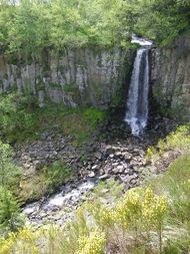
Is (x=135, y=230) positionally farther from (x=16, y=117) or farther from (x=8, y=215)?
(x=16, y=117)

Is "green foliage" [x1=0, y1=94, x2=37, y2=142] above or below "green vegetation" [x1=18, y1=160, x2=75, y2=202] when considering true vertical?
above

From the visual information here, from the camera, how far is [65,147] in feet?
74.5

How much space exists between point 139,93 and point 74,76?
5.00m

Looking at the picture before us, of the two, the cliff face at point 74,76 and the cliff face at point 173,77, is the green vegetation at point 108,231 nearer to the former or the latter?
the cliff face at point 173,77

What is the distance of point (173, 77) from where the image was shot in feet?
73.5

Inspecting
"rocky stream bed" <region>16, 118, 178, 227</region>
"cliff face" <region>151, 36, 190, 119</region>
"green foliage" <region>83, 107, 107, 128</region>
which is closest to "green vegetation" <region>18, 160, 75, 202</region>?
"rocky stream bed" <region>16, 118, 178, 227</region>

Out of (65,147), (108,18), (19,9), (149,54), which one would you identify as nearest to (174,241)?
(65,147)

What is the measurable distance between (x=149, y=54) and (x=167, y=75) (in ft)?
7.04

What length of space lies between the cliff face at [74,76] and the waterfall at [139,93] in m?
0.62

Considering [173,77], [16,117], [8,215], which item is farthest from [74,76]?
[8,215]

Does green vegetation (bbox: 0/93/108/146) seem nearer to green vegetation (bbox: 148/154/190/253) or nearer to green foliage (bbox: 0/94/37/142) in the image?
green foliage (bbox: 0/94/37/142)

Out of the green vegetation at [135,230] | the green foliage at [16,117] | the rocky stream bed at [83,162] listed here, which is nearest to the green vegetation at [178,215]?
the green vegetation at [135,230]

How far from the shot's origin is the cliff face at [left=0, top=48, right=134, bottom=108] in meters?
24.8

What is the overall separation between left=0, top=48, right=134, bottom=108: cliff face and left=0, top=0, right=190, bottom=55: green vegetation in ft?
2.60
